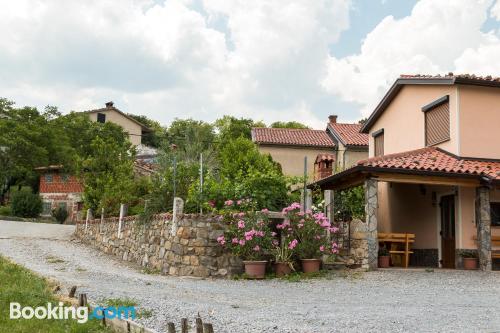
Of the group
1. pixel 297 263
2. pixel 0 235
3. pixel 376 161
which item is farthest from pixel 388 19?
pixel 0 235

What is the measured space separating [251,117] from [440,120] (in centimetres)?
4097

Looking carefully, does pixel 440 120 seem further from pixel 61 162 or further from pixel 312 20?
pixel 61 162

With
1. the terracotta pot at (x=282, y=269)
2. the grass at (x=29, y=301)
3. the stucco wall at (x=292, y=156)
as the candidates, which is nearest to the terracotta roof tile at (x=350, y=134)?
the stucco wall at (x=292, y=156)

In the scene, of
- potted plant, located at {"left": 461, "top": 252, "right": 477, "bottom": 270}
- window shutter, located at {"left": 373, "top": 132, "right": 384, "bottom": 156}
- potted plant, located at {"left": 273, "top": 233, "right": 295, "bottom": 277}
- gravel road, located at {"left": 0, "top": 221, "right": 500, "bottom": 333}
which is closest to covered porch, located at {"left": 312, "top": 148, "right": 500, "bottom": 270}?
potted plant, located at {"left": 461, "top": 252, "right": 477, "bottom": 270}

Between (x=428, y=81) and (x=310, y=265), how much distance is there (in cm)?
772

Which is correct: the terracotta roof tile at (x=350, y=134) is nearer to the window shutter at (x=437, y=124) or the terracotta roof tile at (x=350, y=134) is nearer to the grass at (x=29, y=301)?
the window shutter at (x=437, y=124)

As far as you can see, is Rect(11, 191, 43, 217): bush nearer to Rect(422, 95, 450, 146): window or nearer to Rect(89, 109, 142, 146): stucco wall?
Rect(89, 109, 142, 146): stucco wall

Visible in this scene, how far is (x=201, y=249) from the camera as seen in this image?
1277 centimetres

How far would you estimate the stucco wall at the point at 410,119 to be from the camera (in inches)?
623

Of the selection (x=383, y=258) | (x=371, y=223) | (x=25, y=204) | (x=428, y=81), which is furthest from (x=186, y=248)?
(x=25, y=204)

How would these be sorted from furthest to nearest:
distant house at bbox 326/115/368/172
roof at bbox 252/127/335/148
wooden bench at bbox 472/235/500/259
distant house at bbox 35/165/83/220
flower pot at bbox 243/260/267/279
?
distant house at bbox 35/165/83/220, roof at bbox 252/127/335/148, distant house at bbox 326/115/368/172, wooden bench at bbox 472/235/500/259, flower pot at bbox 243/260/267/279

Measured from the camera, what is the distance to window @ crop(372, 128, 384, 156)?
2067cm

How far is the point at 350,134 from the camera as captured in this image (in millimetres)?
32406

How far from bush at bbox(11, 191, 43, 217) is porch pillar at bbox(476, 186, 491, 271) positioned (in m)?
30.4
